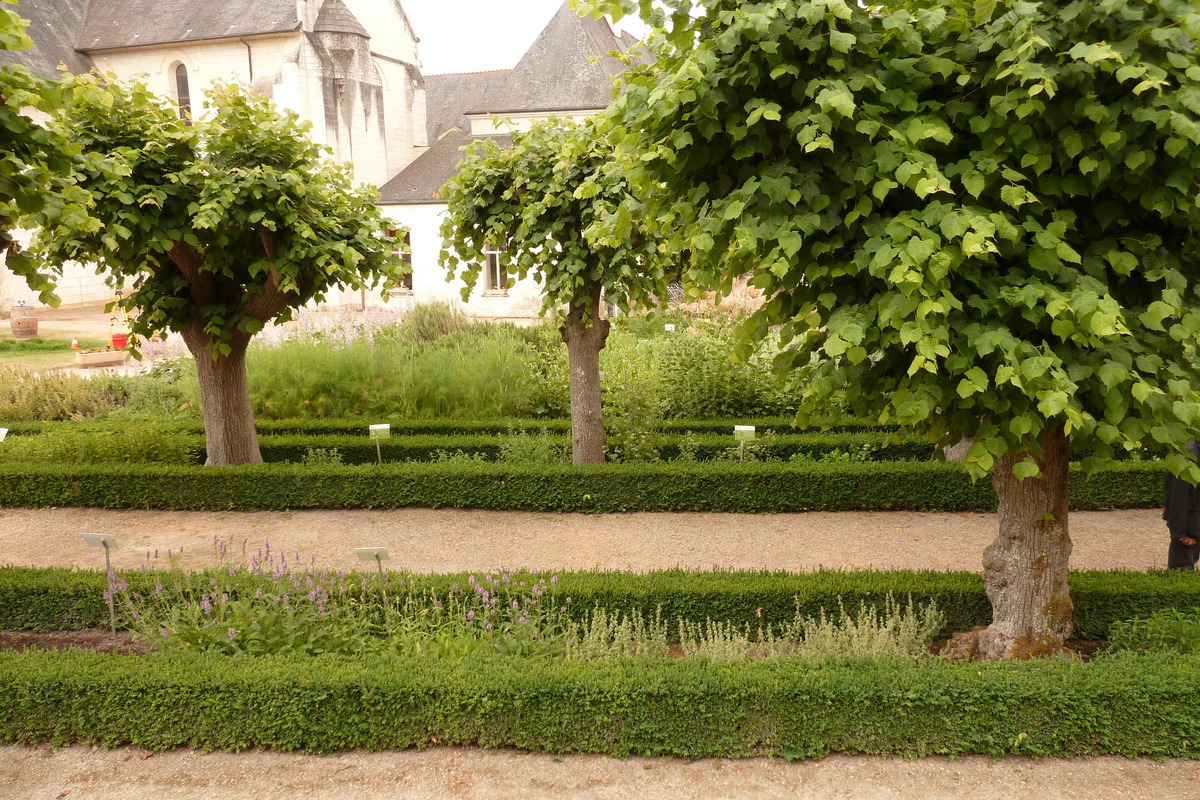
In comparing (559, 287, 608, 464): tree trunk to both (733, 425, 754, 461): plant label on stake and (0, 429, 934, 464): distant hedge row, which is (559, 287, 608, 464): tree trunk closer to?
(0, 429, 934, 464): distant hedge row

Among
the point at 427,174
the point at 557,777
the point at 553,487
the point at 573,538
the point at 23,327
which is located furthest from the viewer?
the point at 427,174

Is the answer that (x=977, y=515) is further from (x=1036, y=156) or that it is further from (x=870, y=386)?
(x=1036, y=156)

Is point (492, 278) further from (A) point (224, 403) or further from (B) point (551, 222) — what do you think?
(B) point (551, 222)

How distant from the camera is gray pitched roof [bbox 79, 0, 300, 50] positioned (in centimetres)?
2673

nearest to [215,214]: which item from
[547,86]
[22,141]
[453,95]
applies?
[22,141]

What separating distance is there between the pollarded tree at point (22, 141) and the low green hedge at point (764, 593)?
7.76 feet

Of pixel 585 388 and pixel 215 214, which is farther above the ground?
pixel 215 214

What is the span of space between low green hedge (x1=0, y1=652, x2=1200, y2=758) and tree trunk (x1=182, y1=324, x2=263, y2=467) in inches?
196

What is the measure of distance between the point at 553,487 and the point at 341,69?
23351 millimetres

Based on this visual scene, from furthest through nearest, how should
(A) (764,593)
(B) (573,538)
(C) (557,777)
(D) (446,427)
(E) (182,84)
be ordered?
(E) (182,84)
(D) (446,427)
(B) (573,538)
(A) (764,593)
(C) (557,777)

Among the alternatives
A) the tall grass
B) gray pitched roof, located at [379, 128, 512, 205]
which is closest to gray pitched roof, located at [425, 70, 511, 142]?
gray pitched roof, located at [379, 128, 512, 205]

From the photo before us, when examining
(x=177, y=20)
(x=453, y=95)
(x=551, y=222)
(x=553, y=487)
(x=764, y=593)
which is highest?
(x=177, y=20)

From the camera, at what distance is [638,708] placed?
421 centimetres

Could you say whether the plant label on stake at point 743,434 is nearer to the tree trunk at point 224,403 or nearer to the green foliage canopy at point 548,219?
the green foliage canopy at point 548,219
